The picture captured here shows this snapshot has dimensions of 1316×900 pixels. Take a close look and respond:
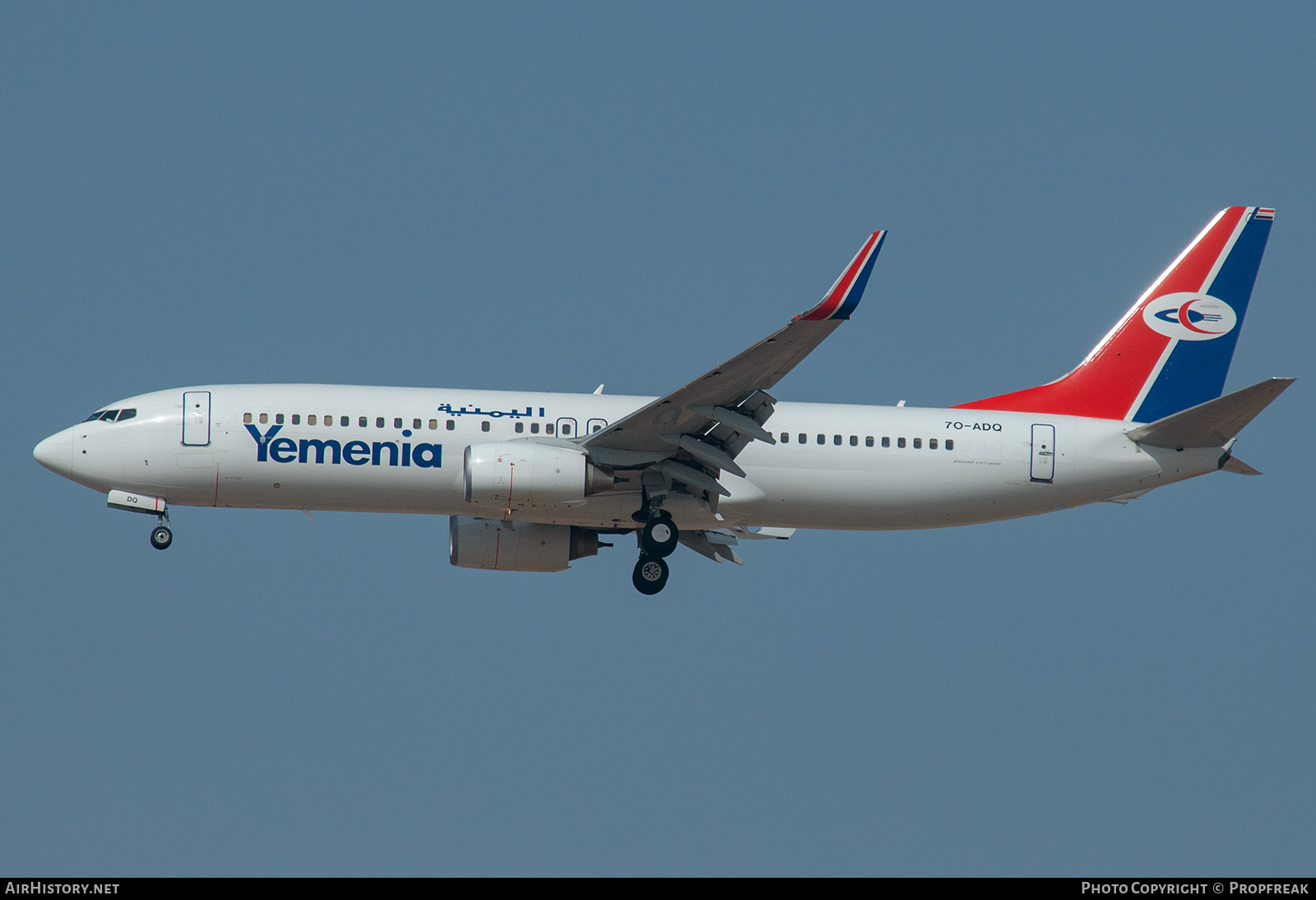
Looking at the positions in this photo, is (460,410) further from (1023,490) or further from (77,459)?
(1023,490)

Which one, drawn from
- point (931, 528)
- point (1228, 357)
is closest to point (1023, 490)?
point (931, 528)

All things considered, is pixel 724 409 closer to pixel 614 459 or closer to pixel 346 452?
pixel 614 459

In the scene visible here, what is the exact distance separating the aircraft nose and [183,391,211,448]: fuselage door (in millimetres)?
2657

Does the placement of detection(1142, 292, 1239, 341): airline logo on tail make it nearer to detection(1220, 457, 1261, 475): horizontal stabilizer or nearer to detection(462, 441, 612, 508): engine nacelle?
detection(1220, 457, 1261, 475): horizontal stabilizer

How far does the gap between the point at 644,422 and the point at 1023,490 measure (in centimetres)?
899

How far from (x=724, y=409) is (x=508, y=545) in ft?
23.3

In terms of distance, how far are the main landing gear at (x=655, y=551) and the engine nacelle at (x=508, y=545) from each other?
2640mm

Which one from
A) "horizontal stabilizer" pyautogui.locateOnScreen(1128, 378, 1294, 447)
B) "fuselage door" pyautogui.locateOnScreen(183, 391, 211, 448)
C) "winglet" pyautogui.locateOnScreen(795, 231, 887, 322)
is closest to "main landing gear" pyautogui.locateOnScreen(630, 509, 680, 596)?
"winglet" pyautogui.locateOnScreen(795, 231, 887, 322)

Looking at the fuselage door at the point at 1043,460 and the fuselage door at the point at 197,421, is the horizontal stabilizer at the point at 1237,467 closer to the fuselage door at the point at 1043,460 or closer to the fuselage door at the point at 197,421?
the fuselage door at the point at 1043,460

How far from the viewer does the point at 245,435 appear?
3195 centimetres

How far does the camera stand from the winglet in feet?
89.1

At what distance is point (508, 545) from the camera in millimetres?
34688

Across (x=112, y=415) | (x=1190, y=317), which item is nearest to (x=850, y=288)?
(x=1190, y=317)

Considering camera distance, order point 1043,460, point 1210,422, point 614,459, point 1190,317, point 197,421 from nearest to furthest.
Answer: point 614,459 → point 197,421 → point 1210,422 → point 1043,460 → point 1190,317
